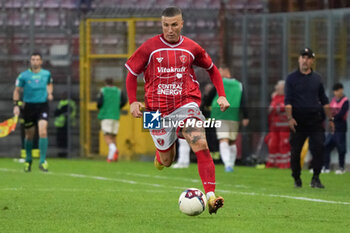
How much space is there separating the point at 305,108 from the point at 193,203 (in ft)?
18.2

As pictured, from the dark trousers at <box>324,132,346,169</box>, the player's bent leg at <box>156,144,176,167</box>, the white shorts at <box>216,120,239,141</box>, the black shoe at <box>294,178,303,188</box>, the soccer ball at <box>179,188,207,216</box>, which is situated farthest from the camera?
the dark trousers at <box>324,132,346,169</box>

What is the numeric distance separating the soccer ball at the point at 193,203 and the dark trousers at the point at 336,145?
11.1 m

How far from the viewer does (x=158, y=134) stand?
10648 millimetres

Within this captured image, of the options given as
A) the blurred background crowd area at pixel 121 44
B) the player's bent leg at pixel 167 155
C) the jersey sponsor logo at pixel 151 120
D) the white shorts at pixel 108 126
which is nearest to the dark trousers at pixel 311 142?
the player's bent leg at pixel 167 155

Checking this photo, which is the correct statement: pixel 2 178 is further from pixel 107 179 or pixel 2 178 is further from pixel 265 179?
pixel 265 179

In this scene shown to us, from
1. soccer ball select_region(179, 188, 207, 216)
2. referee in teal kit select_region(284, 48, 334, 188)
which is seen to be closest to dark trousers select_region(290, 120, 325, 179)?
referee in teal kit select_region(284, 48, 334, 188)

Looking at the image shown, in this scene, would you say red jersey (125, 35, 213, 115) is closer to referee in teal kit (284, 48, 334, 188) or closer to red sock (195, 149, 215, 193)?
red sock (195, 149, 215, 193)

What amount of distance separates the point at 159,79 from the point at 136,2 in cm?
1590

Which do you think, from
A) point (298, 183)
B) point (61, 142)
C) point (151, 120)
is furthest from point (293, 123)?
point (61, 142)

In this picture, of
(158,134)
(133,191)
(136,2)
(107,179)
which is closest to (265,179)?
(107,179)

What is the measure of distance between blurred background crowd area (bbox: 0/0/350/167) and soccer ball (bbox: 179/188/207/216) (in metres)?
14.3

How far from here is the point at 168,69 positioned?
1038cm

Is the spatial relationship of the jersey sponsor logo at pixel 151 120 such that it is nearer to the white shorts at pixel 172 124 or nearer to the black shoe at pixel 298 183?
the white shorts at pixel 172 124

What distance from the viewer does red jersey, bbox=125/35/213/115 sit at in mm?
10383
